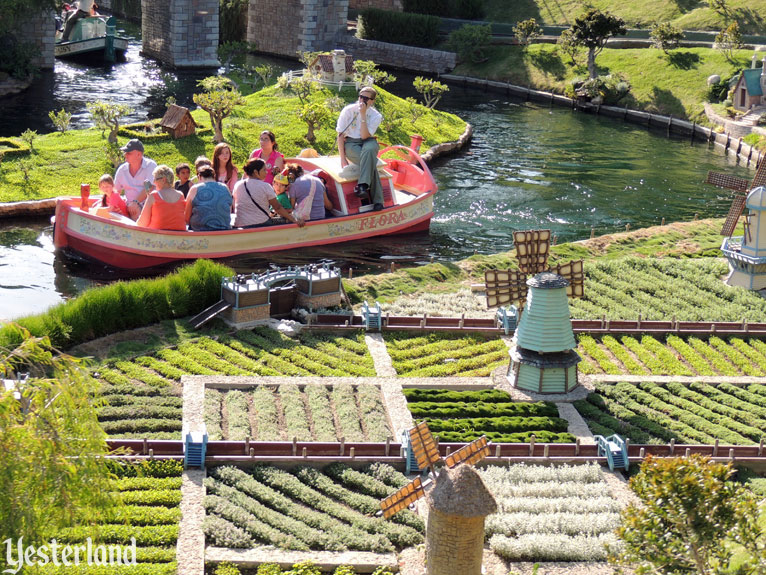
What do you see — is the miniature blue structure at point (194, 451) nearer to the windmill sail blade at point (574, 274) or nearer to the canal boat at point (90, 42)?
the windmill sail blade at point (574, 274)

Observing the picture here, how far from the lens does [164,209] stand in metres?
28.0

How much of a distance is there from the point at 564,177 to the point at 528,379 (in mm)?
24005

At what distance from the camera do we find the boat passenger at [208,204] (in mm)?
28328

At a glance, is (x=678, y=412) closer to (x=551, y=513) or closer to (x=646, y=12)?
(x=551, y=513)

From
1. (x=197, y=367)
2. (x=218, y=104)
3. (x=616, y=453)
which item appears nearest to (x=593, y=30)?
(x=218, y=104)

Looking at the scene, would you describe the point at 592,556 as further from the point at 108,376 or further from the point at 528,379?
the point at 108,376

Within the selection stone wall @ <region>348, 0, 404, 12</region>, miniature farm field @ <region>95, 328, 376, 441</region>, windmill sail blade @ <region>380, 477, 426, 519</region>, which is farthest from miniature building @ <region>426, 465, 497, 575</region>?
stone wall @ <region>348, 0, 404, 12</region>

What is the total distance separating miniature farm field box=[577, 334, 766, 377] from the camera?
23.5m

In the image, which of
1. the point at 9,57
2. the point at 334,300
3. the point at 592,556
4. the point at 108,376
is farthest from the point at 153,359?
the point at 9,57

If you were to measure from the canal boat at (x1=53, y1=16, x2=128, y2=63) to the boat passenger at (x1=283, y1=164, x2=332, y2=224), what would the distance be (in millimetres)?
38024

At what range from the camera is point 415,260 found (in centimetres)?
3259

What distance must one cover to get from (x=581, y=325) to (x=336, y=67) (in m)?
27.4

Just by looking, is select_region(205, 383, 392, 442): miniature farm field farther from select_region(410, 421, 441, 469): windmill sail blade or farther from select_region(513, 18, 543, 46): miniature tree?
select_region(513, 18, 543, 46): miniature tree

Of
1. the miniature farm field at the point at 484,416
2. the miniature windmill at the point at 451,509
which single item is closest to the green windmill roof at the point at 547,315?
the miniature farm field at the point at 484,416
